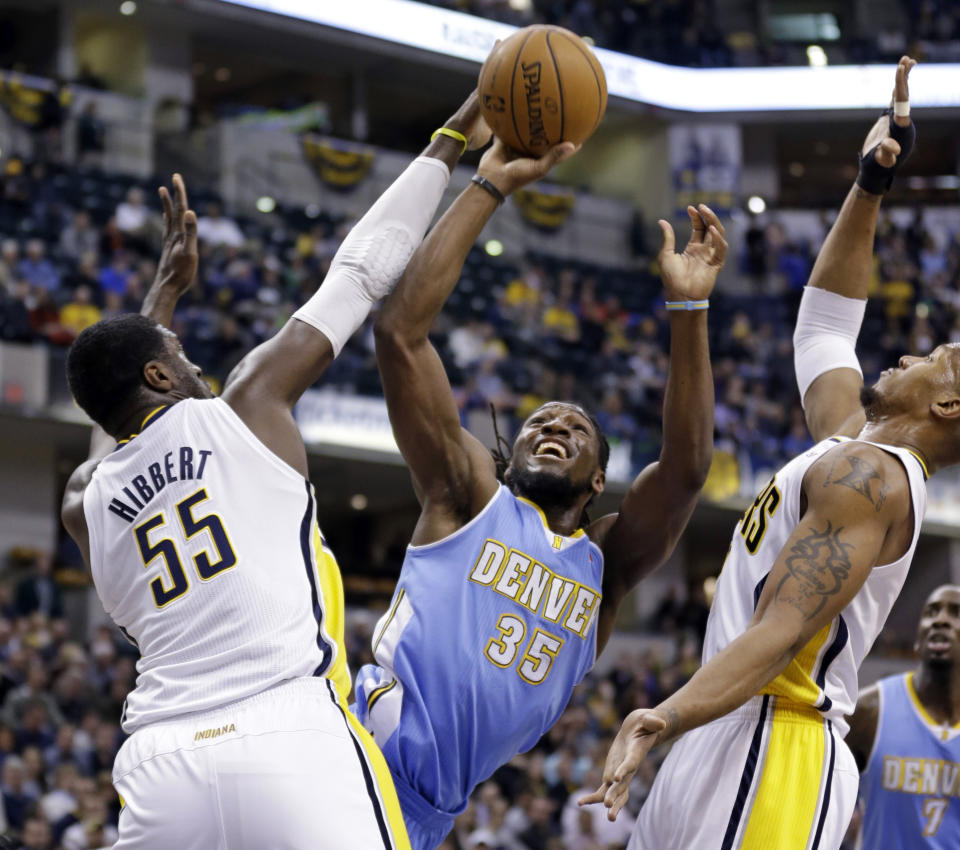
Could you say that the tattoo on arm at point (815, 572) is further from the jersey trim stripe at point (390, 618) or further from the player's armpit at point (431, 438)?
the jersey trim stripe at point (390, 618)

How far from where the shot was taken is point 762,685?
135 inches

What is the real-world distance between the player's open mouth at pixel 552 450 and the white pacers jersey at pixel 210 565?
103 centimetres

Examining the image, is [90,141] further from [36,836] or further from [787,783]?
[787,783]

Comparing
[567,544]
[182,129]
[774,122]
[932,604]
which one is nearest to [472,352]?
[182,129]

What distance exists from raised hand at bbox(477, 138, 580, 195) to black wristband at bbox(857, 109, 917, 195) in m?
1.06

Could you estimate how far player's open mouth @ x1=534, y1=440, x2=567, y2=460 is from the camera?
434 centimetres

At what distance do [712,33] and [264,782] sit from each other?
24933 mm

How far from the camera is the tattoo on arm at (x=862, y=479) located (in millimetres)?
3672

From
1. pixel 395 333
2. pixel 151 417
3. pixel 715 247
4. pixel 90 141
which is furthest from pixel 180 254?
pixel 90 141

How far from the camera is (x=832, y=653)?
12.5ft

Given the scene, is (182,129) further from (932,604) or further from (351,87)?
(932,604)

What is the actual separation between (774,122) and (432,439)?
942 inches

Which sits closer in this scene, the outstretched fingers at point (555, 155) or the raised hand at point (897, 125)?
the outstretched fingers at point (555, 155)

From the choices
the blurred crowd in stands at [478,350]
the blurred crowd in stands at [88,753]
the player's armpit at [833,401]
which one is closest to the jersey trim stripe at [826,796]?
the player's armpit at [833,401]
